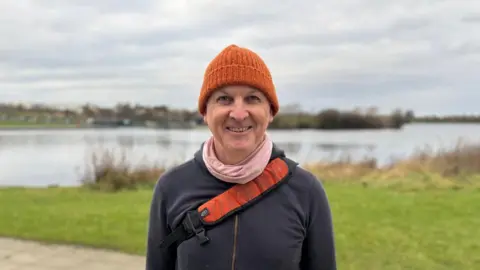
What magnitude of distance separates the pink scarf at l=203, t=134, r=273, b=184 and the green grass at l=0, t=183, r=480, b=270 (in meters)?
4.02

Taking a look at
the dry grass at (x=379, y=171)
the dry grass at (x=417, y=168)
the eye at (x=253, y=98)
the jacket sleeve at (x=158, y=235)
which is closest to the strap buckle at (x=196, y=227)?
the jacket sleeve at (x=158, y=235)

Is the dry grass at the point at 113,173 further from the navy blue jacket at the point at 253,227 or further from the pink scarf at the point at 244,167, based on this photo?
the pink scarf at the point at 244,167

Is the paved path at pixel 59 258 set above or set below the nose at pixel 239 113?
below

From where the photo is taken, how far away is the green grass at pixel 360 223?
594cm

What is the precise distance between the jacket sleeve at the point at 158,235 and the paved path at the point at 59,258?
3849 mm

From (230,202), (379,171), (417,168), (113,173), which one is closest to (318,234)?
(230,202)

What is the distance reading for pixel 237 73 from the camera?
193cm

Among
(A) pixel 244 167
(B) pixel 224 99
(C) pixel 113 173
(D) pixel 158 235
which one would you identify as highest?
(B) pixel 224 99

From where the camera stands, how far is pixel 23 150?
24234 mm

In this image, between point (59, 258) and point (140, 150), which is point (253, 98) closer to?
point (59, 258)

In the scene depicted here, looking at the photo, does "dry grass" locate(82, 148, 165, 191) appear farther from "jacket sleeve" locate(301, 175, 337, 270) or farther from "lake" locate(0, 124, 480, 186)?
"jacket sleeve" locate(301, 175, 337, 270)

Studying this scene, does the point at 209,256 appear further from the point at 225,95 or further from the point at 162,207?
the point at 225,95

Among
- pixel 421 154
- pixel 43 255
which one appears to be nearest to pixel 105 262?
pixel 43 255

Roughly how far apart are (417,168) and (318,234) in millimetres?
12349
